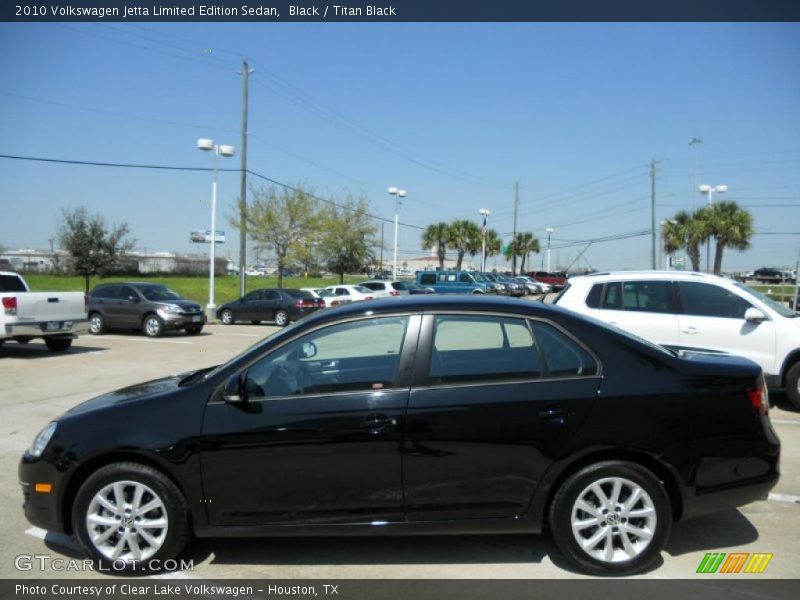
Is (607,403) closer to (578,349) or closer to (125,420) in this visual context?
(578,349)

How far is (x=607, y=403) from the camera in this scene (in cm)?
361

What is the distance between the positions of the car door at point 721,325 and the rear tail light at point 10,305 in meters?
12.3

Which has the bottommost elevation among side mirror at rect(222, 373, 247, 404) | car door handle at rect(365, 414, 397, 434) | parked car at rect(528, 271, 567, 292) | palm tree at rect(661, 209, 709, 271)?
car door handle at rect(365, 414, 397, 434)

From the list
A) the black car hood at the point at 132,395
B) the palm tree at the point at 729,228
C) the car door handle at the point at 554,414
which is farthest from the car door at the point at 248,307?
the palm tree at the point at 729,228

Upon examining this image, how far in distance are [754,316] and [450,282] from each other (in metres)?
30.0

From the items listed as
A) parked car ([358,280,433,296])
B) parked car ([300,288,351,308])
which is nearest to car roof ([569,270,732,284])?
parked car ([300,288,351,308])

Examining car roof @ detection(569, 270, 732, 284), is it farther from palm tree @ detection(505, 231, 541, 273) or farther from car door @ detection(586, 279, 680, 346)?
palm tree @ detection(505, 231, 541, 273)

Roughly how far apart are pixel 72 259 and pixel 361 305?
3502cm

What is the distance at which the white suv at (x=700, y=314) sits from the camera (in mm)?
7840

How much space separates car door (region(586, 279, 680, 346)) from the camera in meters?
8.29

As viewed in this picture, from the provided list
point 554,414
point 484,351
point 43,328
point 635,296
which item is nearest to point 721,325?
point 635,296

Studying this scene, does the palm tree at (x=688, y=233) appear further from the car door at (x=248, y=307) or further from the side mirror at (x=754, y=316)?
the side mirror at (x=754, y=316)

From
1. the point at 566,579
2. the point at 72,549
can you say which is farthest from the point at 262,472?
the point at 566,579

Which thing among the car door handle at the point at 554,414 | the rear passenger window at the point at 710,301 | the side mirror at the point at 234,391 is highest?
the rear passenger window at the point at 710,301
